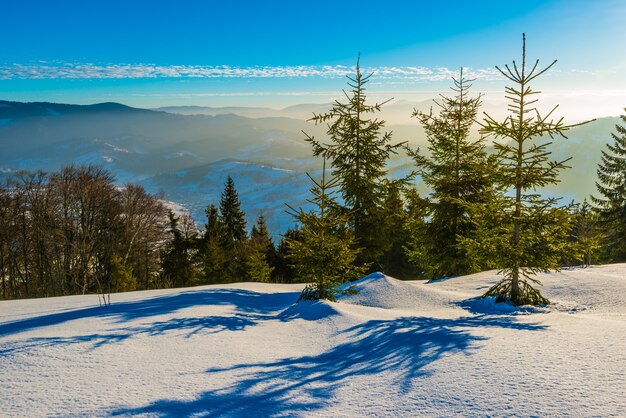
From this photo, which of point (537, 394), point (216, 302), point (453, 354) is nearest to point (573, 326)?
point (453, 354)

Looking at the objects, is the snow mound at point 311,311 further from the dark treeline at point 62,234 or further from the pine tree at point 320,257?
the dark treeline at point 62,234

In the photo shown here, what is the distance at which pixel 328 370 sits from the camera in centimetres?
468

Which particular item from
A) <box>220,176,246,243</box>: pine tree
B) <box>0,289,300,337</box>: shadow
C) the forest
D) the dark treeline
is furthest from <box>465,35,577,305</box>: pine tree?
<box>220,176,246,243</box>: pine tree

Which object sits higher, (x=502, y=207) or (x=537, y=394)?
(x=502, y=207)

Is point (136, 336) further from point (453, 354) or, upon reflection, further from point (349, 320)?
point (453, 354)

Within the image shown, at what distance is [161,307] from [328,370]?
5.70m

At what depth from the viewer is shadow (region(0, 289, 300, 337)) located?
272 inches

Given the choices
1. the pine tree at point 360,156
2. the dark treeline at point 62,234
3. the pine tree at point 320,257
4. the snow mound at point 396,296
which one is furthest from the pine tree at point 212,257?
the pine tree at point 320,257

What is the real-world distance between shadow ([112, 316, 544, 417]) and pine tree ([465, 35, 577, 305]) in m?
2.53

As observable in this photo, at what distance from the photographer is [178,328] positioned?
21.8ft

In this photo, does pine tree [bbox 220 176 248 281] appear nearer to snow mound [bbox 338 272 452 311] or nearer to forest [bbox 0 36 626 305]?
forest [bbox 0 36 626 305]

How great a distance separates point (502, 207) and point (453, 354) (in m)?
5.58

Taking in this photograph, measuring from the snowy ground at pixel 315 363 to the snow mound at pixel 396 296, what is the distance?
1298mm

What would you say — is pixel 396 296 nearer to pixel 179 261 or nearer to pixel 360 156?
pixel 360 156
